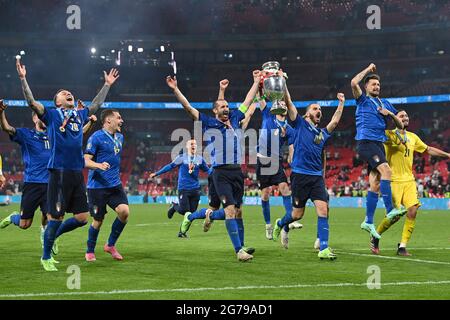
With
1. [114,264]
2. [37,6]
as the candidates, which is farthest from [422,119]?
[114,264]

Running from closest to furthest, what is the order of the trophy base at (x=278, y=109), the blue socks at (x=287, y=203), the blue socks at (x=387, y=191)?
the trophy base at (x=278, y=109), the blue socks at (x=387, y=191), the blue socks at (x=287, y=203)

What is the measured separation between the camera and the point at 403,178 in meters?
11.4

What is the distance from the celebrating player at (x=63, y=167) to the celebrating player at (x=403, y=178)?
492 cm

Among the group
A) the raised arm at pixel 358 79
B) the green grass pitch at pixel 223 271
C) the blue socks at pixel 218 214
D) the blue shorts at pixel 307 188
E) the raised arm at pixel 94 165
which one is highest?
the raised arm at pixel 358 79

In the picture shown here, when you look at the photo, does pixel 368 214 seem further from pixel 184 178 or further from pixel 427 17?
pixel 427 17

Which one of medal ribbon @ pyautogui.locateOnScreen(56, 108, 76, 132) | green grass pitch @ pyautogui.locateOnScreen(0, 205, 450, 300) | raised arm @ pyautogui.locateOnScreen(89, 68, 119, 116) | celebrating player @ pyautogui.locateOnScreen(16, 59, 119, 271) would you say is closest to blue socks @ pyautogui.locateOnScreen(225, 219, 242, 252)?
green grass pitch @ pyautogui.locateOnScreen(0, 205, 450, 300)

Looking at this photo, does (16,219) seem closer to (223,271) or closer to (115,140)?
(115,140)

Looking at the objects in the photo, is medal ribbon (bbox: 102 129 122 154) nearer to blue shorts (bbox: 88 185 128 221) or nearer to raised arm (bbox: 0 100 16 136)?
blue shorts (bbox: 88 185 128 221)

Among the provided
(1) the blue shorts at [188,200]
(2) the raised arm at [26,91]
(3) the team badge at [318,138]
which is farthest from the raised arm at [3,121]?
(1) the blue shorts at [188,200]

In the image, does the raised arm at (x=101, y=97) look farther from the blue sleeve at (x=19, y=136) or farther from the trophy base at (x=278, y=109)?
the trophy base at (x=278, y=109)

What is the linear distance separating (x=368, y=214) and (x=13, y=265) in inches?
223

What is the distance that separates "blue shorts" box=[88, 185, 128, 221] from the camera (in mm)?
10617

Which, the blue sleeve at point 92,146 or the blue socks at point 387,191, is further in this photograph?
the blue socks at point 387,191

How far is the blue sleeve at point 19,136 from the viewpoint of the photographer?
37.1 ft
